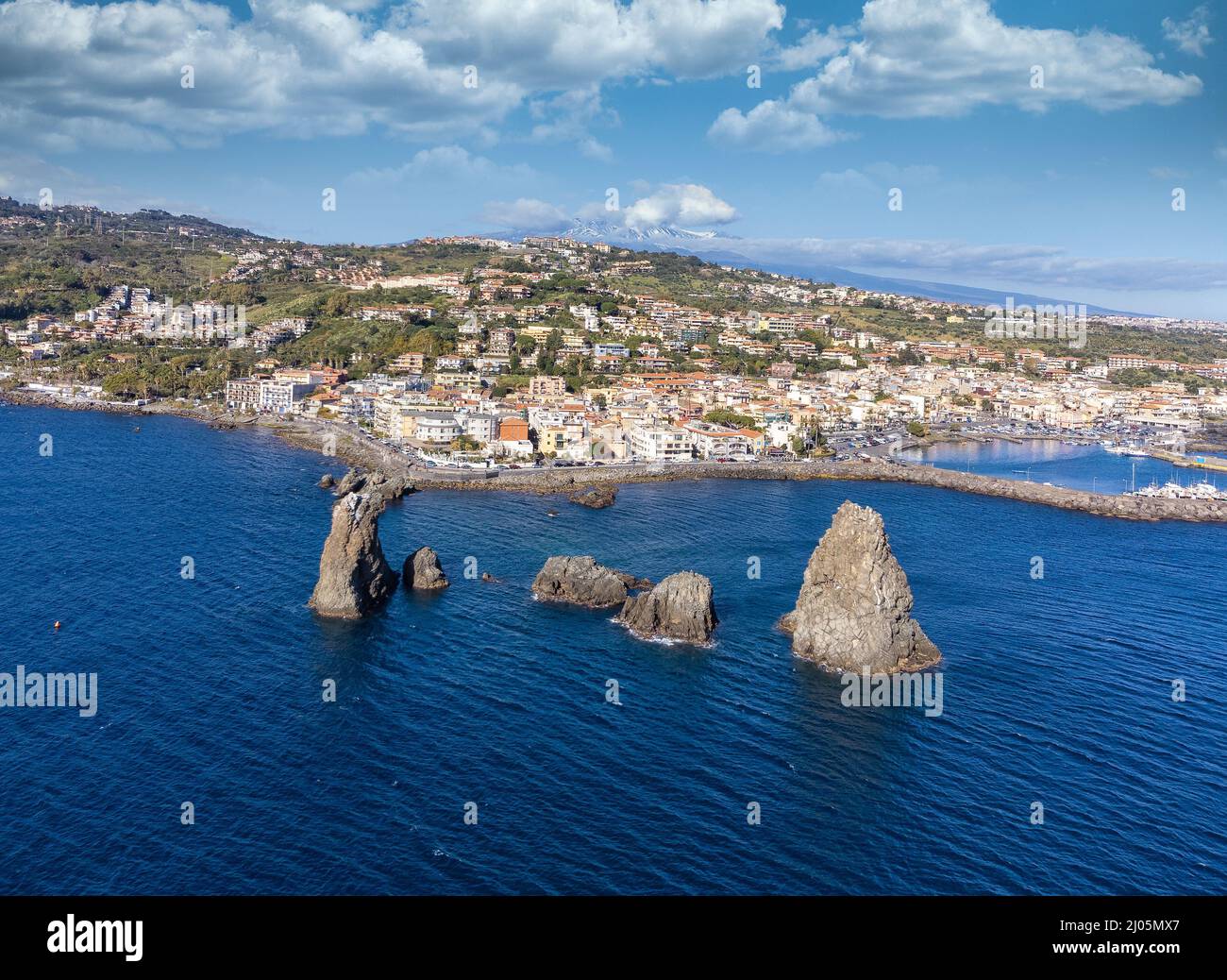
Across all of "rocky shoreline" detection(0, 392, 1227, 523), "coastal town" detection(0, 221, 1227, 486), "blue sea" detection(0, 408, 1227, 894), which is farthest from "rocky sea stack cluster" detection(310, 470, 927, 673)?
"coastal town" detection(0, 221, 1227, 486)

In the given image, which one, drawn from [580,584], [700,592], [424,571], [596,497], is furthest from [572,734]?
[596,497]

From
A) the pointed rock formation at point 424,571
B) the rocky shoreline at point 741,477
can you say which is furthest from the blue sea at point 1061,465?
the pointed rock formation at point 424,571

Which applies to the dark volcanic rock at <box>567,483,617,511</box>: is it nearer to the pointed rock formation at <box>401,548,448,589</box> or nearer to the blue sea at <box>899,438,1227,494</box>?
the pointed rock formation at <box>401,548,448,589</box>

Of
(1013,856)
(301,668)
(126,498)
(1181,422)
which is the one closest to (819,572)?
(1013,856)

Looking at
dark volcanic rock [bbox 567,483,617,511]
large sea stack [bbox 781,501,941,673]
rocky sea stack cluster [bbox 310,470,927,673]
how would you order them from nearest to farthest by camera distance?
large sea stack [bbox 781,501,941,673], rocky sea stack cluster [bbox 310,470,927,673], dark volcanic rock [bbox 567,483,617,511]

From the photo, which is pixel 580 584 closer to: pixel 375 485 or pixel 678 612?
pixel 678 612

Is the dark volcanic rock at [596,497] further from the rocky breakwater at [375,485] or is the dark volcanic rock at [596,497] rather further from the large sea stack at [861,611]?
the large sea stack at [861,611]
